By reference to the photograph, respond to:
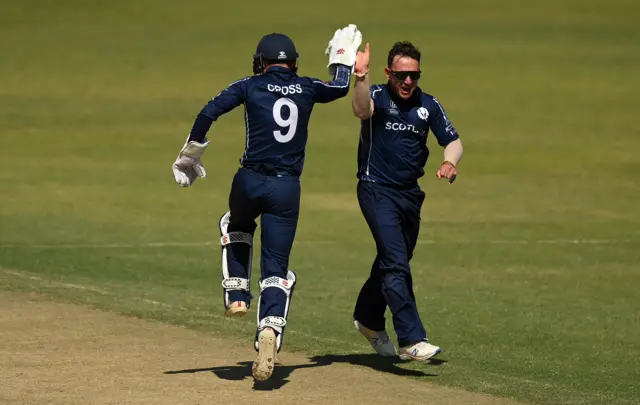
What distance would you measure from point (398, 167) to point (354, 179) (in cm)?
1162

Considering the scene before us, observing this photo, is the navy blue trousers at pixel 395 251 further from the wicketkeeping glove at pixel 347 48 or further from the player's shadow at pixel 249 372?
the wicketkeeping glove at pixel 347 48

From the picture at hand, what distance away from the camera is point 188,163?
32.6ft

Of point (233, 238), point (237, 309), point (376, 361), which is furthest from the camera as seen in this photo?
point (376, 361)

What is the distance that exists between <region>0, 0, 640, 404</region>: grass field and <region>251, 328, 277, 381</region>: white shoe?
4.95ft

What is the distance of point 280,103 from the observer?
32.1 ft

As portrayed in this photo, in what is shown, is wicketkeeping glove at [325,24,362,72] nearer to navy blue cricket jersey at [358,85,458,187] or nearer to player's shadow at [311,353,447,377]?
navy blue cricket jersey at [358,85,458,187]

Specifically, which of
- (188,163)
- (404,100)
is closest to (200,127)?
(188,163)

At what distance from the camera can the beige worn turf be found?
31.0 feet

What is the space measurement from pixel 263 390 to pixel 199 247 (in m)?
7.35

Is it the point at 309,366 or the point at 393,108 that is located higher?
the point at 393,108

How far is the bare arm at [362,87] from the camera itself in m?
10.2

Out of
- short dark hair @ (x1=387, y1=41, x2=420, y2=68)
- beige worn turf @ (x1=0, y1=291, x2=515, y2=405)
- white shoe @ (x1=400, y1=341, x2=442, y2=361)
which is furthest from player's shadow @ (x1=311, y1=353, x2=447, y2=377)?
short dark hair @ (x1=387, y1=41, x2=420, y2=68)

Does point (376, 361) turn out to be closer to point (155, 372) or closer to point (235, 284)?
point (235, 284)

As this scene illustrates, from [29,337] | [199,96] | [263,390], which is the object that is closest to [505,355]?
[263,390]
